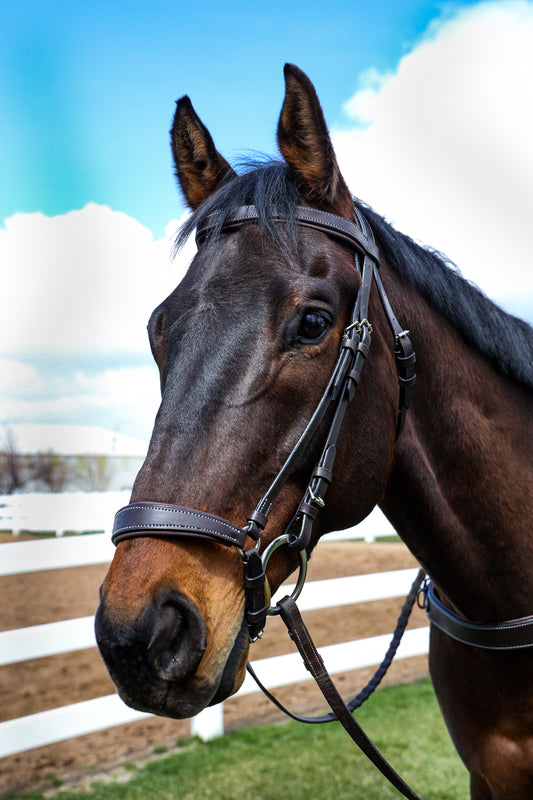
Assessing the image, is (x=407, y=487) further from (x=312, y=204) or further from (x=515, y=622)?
(x=312, y=204)

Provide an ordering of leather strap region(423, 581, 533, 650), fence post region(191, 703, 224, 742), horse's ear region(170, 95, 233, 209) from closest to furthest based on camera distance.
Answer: leather strap region(423, 581, 533, 650), horse's ear region(170, 95, 233, 209), fence post region(191, 703, 224, 742)

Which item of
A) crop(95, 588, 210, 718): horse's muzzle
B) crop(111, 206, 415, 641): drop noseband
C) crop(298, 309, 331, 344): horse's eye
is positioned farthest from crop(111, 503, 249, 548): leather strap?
crop(298, 309, 331, 344): horse's eye

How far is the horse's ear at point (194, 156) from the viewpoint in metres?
2.11

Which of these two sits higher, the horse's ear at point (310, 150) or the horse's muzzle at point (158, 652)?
the horse's ear at point (310, 150)

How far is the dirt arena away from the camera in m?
4.44

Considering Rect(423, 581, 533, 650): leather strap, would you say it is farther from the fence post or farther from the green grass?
the fence post

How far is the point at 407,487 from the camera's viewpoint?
1986 mm

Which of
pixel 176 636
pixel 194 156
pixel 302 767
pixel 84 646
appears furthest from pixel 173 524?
pixel 302 767

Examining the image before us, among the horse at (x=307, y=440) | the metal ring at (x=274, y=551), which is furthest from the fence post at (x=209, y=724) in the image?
the metal ring at (x=274, y=551)

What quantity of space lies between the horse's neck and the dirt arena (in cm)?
348

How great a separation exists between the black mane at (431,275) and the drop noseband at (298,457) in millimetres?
62

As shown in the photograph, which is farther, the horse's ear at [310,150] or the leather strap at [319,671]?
the horse's ear at [310,150]

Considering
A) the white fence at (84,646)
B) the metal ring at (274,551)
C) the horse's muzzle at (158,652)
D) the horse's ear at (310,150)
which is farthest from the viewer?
the white fence at (84,646)

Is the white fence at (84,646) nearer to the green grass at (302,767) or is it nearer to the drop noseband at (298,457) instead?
the green grass at (302,767)
